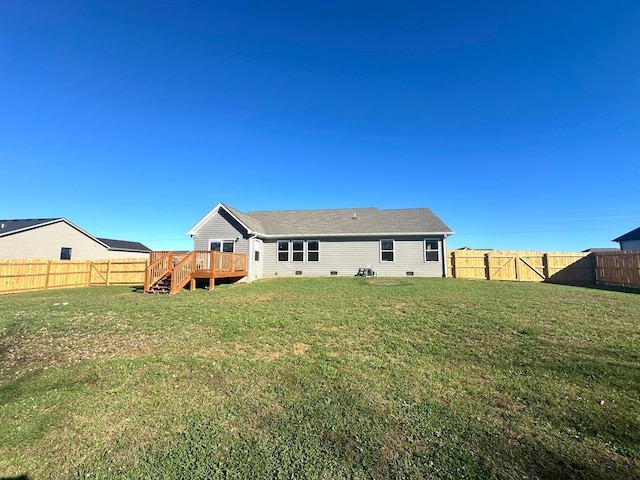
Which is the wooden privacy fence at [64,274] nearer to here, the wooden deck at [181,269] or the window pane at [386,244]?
the wooden deck at [181,269]

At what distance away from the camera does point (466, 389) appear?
3871 mm

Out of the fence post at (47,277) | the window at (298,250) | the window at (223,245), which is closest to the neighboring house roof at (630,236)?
the window at (298,250)

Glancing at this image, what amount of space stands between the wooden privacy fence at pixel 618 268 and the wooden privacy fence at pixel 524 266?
0.77 meters

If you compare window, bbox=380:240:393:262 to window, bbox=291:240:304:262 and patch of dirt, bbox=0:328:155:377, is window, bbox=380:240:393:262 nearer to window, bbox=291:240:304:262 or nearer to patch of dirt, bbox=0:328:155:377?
window, bbox=291:240:304:262

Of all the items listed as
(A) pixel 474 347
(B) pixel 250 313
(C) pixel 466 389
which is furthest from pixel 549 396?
(B) pixel 250 313

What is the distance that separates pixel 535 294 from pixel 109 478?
44.7 feet

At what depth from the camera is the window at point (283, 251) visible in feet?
65.1

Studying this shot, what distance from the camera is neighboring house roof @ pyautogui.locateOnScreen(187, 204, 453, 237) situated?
1845 centimetres

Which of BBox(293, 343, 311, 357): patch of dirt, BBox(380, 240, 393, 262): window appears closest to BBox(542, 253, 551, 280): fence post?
BBox(380, 240, 393, 262): window

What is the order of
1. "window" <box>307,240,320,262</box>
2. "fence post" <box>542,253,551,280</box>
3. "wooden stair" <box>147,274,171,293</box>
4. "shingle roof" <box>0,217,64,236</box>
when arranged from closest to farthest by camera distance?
"wooden stair" <box>147,274,171,293</box>
"fence post" <box>542,253,551,280</box>
"window" <box>307,240,320,262</box>
"shingle roof" <box>0,217,64,236</box>

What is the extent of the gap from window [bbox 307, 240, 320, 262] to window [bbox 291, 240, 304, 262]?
0.49 m

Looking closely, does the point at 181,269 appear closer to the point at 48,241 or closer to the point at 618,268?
the point at 48,241

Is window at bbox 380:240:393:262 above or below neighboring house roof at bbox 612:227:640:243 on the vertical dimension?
below

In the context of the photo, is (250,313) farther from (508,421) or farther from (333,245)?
(333,245)
